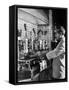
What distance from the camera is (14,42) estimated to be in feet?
21.3

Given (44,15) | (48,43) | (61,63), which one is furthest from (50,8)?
(61,63)

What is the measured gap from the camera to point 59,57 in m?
6.97

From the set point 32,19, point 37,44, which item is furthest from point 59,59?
point 32,19

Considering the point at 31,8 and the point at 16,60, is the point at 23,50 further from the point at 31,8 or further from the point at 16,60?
the point at 31,8

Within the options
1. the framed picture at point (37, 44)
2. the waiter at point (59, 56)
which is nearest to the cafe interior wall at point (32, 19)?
the framed picture at point (37, 44)

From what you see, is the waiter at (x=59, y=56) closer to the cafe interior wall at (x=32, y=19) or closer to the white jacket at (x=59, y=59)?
the white jacket at (x=59, y=59)

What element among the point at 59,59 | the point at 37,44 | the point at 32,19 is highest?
the point at 32,19

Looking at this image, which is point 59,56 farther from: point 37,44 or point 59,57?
point 37,44

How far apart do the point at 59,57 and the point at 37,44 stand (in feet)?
1.90

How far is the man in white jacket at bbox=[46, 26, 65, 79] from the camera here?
691 cm

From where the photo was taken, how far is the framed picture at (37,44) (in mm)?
6535

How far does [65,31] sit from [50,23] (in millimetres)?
371

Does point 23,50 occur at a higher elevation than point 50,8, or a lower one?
lower

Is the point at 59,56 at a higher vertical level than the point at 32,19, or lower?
lower
